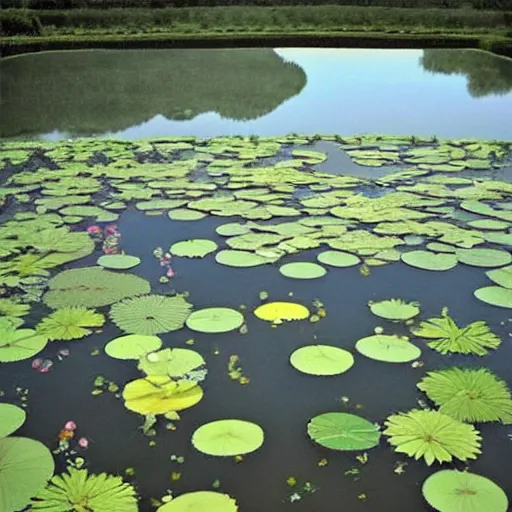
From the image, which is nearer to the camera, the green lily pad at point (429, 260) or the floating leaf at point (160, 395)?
the floating leaf at point (160, 395)

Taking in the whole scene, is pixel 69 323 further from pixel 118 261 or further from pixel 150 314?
pixel 118 261

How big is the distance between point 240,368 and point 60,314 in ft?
2.48

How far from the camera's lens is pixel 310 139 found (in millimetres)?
5660

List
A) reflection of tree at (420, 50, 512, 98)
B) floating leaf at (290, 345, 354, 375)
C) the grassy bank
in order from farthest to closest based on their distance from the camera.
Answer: the grassy bank
reflection of tree at (420, 50, 512, 98)
floating leaf at (290, 345, 354, 375)

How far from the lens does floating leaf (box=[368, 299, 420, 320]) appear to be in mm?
2596

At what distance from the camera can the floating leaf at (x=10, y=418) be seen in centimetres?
196

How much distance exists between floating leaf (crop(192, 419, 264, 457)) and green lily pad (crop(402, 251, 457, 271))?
1.33m

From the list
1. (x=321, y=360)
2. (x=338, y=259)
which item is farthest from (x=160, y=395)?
(x=338, y=259)

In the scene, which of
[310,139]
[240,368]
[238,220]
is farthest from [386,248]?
[310,139]

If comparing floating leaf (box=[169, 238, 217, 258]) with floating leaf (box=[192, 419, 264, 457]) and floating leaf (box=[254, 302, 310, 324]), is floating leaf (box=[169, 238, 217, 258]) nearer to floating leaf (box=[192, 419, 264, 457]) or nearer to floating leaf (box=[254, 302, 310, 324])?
floating leaf (box=[254, 302, 310, 324])

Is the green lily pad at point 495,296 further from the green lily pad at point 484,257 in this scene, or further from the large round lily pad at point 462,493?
the large round lily pad at point 462,493

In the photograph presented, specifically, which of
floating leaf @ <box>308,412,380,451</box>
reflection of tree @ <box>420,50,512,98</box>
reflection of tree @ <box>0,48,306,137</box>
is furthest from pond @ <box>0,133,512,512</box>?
reflection of tree @ <box>420,50,512,98</box>

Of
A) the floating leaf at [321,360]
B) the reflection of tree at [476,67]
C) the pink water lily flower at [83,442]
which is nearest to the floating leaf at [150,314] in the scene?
the floating leaf at [321,360]

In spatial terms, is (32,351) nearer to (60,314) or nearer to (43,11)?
(60,314)
